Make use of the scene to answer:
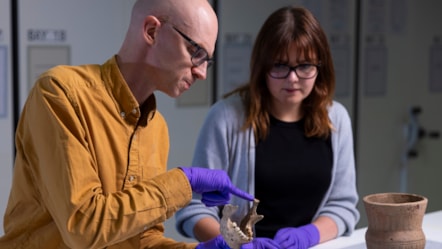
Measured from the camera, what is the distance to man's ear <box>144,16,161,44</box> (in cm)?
134

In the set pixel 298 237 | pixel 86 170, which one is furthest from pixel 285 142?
pixel 86 170

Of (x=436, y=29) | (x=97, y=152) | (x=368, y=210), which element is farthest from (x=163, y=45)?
(x=436, y=29)

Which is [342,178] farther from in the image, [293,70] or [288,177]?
[293,70]

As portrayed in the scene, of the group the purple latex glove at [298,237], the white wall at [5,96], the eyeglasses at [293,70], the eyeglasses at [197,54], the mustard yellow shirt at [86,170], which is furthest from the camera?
the white wall at [5,96]

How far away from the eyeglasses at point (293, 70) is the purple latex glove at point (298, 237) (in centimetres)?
45

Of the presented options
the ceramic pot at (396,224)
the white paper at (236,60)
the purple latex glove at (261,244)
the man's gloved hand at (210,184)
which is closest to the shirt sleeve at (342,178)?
the purple latex glove at (261,244)

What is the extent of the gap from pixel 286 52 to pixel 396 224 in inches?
27.0

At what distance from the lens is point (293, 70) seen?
2.00 metres

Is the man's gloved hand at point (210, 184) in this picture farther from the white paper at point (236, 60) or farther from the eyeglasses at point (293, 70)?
the white paper at point (236, 60)

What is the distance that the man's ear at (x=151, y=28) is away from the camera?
134 centimetres

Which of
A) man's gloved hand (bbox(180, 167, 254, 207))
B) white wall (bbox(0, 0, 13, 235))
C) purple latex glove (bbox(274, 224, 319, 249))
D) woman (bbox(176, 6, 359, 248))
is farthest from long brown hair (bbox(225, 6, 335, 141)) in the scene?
white wall (bbox(0, 0, 13, 235))

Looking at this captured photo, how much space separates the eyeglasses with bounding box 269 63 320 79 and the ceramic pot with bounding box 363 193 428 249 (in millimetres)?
556

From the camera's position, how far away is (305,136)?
2127 millimetres

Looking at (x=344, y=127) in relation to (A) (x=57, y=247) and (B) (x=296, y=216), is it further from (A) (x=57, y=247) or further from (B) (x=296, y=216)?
(A) (x=57, y=247)
